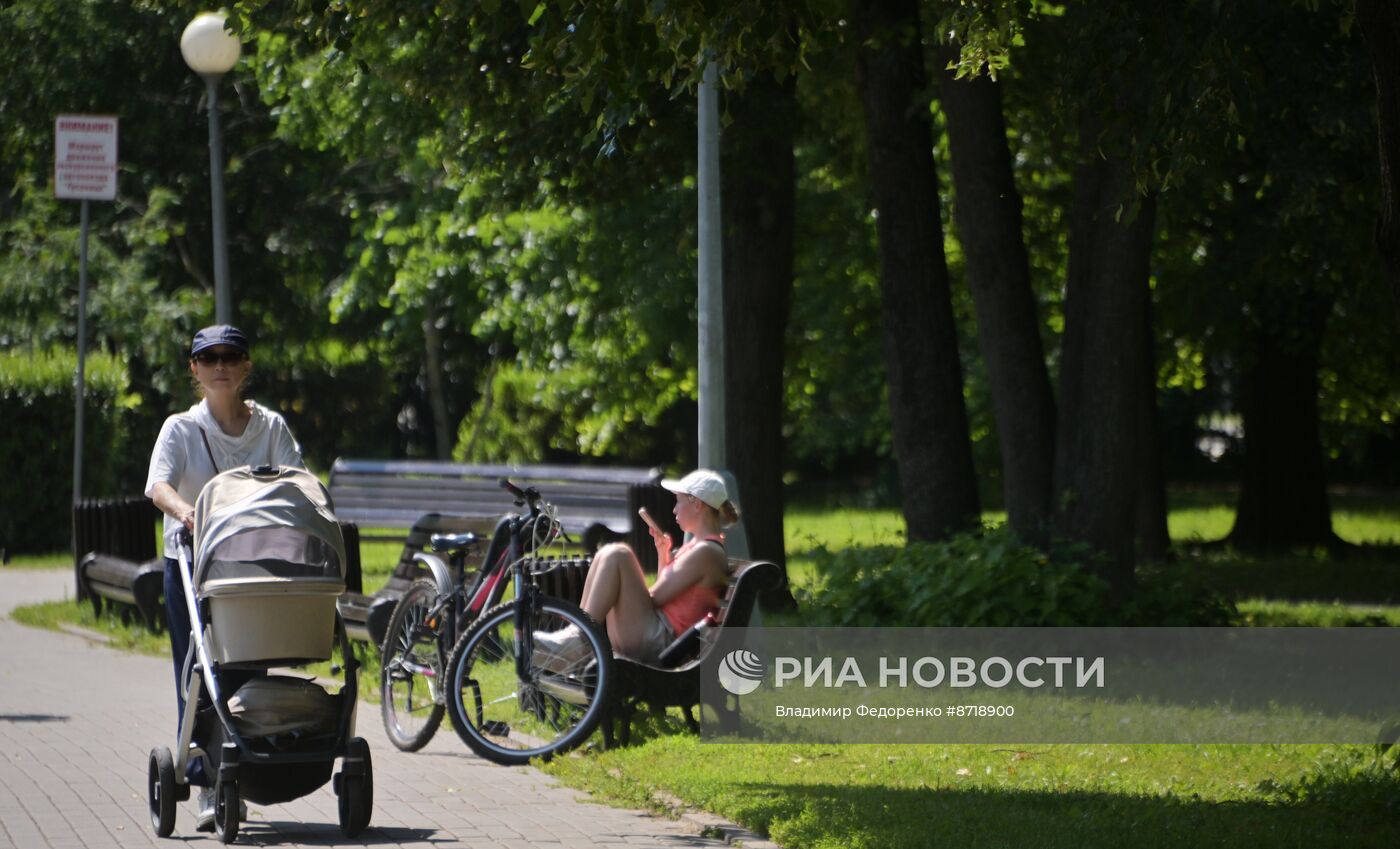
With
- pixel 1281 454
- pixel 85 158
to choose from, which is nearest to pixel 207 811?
pixel 85 158

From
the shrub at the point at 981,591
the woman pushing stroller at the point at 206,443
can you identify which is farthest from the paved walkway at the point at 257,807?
the shrub at the point at 981,591

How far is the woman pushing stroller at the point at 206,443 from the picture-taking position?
7.07m

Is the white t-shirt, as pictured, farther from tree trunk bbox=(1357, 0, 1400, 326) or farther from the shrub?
the shrub

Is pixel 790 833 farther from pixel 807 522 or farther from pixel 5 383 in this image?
pixel 807 522

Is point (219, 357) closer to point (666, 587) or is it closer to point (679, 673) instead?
point (666, 587)

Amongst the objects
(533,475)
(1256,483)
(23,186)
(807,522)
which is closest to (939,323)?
(533,475)

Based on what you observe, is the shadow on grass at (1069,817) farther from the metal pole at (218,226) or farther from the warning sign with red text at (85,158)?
the warning sign with red text at (85,158)

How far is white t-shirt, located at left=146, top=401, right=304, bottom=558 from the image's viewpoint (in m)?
7.08

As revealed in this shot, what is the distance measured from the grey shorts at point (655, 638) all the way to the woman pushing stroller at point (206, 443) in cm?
212

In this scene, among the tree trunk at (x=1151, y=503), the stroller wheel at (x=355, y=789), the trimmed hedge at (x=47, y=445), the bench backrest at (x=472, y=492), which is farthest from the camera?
the trimmed hedge at (x=47, y=445)

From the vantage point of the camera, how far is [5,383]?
63.2ft

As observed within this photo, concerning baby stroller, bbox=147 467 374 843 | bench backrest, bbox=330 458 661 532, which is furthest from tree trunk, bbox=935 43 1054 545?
baby stroller, bbox=147 467 374 843

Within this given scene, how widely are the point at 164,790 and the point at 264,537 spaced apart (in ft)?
3.30

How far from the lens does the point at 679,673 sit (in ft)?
28.5
